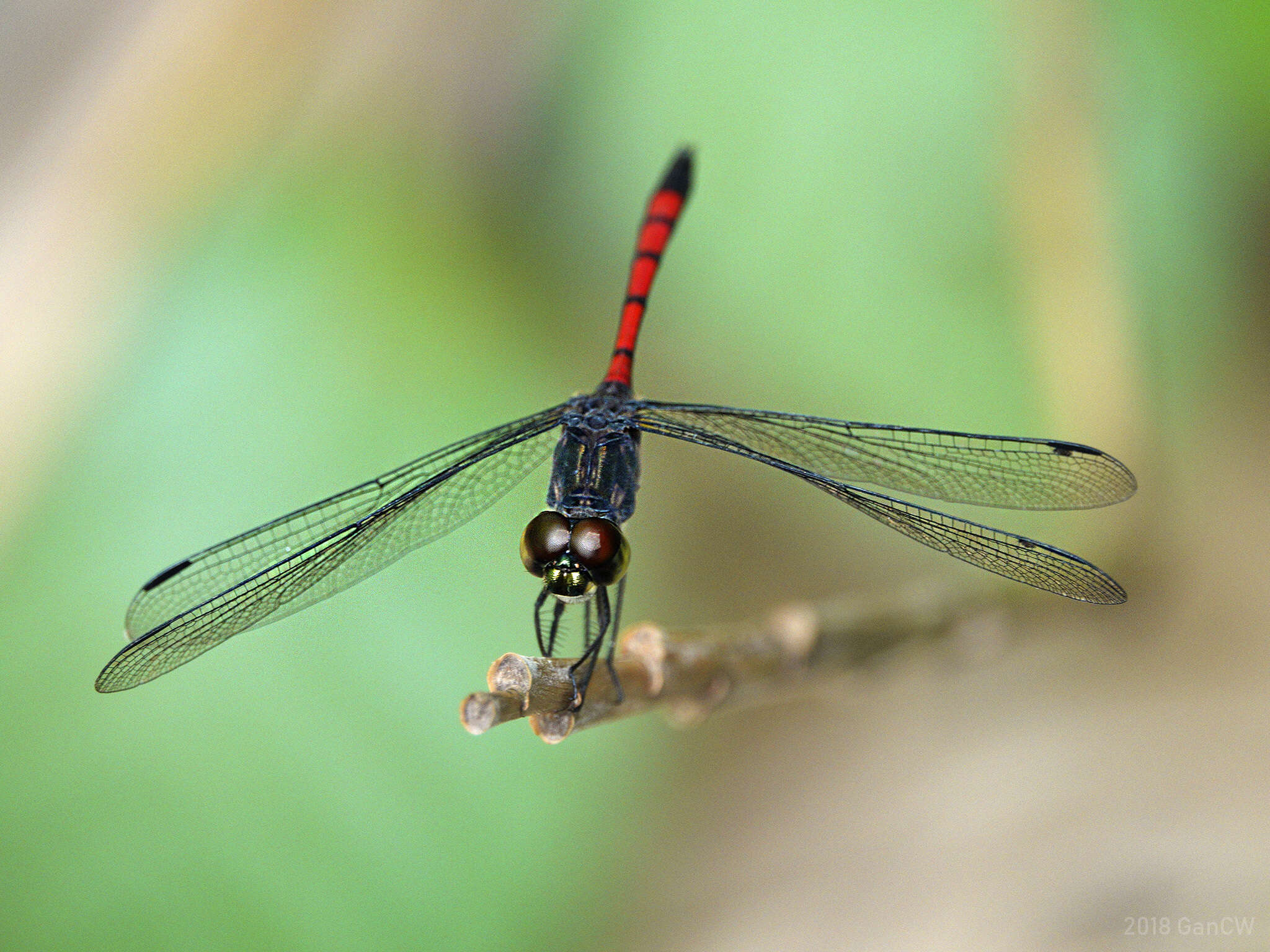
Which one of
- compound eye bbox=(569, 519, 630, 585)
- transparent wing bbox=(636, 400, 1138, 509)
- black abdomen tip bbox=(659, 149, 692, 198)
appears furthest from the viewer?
black abdomen tip bbox=(659, 149, 692, 198)

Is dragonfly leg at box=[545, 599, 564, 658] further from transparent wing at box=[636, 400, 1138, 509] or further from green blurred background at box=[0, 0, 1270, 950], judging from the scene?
transparent wing at box=[636, 400, 1138, 509]

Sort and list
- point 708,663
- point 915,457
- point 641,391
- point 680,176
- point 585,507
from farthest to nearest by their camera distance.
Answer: point 641,391, point 680,176, point 915,457, point 585,507, point 708,663

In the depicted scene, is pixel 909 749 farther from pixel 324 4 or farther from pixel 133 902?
pixel 324 4

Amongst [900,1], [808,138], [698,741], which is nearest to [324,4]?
[808,138]

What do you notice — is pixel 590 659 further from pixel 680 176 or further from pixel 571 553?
pixel 680 176

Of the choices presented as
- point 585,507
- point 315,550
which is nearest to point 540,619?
point 585,507

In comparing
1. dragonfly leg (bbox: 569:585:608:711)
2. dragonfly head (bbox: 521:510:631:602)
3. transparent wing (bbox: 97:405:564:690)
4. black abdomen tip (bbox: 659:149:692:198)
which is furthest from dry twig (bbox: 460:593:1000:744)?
black abdomen tip (bbox: 659:149:692:198)
